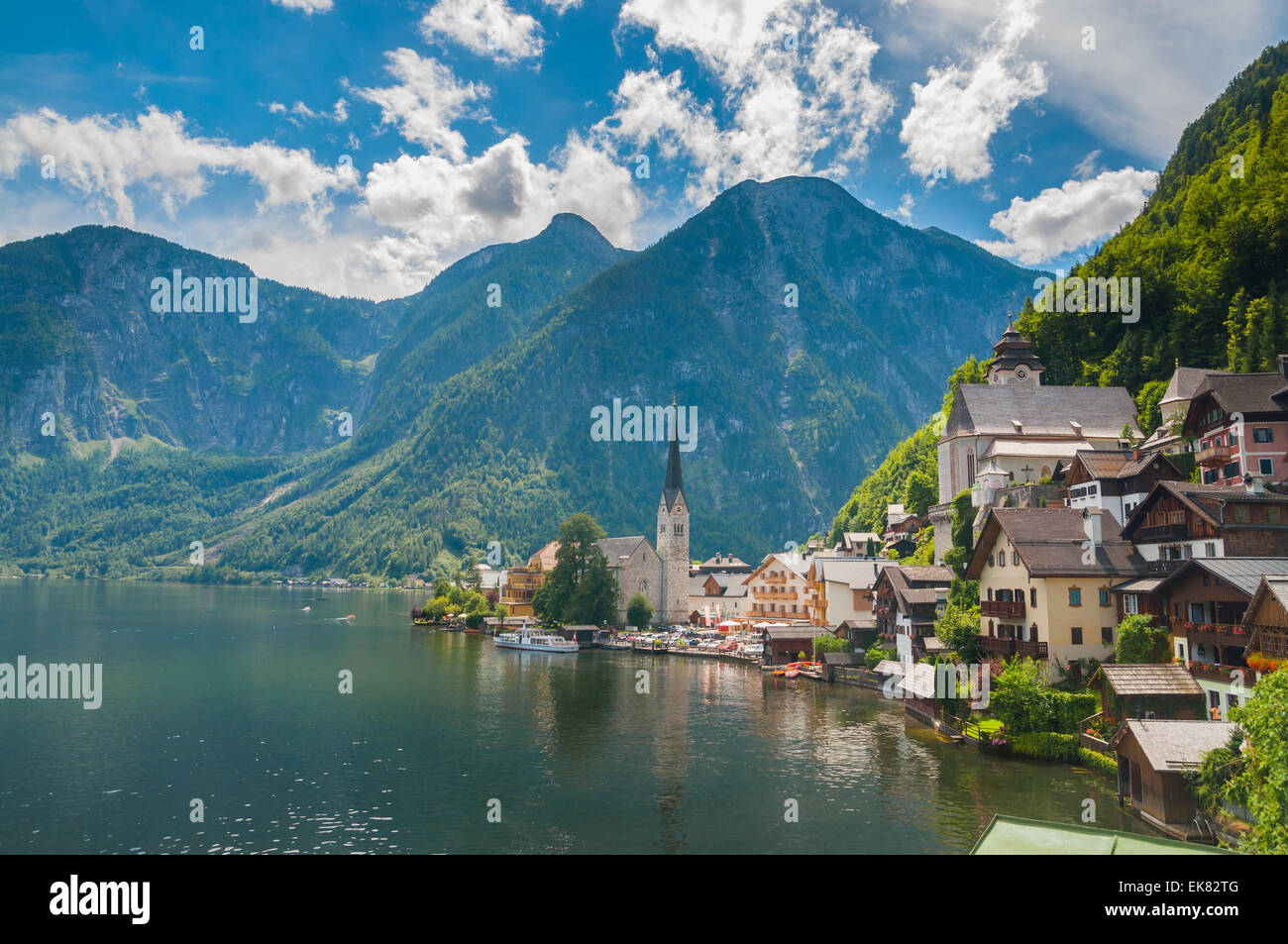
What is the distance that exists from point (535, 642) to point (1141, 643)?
8137cm

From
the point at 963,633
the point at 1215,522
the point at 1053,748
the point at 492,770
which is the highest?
the point at 1215,522

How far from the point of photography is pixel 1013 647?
49.6 metres

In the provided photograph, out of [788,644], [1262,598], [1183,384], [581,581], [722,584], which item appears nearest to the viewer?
[1262,598]

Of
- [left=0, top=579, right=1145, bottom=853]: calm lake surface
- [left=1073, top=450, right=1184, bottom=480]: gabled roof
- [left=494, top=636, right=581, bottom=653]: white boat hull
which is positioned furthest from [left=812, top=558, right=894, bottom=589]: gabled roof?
[left=494, top=636, right=581, bottom=653]: white boat hull

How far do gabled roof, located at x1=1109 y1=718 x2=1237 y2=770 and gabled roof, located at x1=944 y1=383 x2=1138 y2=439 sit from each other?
4858cm

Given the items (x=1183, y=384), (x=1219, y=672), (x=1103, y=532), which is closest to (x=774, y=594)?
(x=1183, y=384)

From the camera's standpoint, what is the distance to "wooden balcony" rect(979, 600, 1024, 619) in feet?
163

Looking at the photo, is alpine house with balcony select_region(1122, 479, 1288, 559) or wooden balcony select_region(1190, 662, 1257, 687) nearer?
wooden balcony select_region(1190, 662, 1257, 687)

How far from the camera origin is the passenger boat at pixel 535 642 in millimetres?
108312

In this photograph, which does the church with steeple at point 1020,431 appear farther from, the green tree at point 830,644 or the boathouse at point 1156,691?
the boathouse at point 1156,691

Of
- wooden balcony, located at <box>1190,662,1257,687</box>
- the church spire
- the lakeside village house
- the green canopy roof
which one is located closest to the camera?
the green canopy roof

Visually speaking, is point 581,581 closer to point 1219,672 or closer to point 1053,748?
point 1053,748

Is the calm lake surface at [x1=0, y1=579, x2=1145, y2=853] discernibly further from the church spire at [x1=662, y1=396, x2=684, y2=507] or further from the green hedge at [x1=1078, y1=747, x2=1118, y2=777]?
the church spire at [x1=662, y1=396, x2=684, y2=507]
